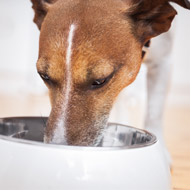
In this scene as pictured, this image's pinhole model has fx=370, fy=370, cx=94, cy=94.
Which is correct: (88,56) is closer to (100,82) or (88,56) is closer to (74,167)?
(100,82)

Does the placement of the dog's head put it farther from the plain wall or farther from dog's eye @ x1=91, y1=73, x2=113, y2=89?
the plain wall

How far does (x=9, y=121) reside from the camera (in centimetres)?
83

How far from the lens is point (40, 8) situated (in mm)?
1054

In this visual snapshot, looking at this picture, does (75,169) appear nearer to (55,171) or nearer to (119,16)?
(55,171)

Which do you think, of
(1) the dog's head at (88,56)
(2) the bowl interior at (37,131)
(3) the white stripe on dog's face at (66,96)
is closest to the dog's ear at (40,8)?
(1) the dog's head at (88,56)

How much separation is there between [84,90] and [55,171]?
1.19ft

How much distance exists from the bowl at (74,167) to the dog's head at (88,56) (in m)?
0.23

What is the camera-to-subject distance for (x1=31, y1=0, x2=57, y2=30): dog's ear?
1033 mm

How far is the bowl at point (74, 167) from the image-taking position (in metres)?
0.57

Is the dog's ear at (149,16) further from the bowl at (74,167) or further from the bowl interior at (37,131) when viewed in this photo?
the bowl at (74,167)

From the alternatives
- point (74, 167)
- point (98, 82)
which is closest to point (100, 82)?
point (98, 82)

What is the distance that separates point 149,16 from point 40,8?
→ 31 cm

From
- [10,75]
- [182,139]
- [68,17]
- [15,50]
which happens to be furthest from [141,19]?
[10,75]

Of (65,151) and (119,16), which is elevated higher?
(119,16)
